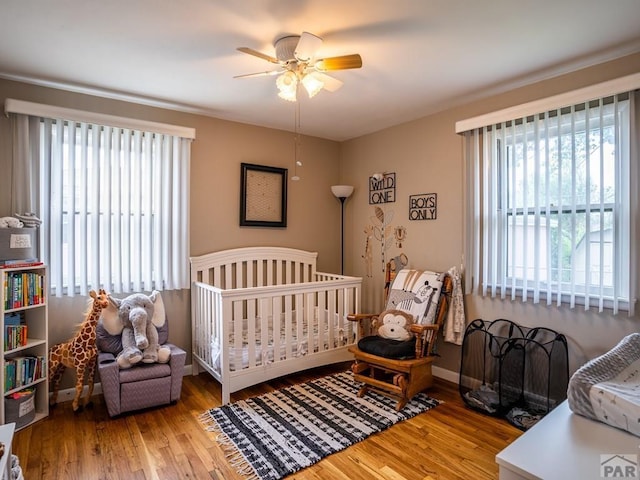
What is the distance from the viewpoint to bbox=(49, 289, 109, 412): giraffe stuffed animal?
260 centimetres

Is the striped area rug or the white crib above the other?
the white crib

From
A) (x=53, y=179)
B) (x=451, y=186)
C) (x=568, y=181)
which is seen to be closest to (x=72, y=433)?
(x=53, y=179)

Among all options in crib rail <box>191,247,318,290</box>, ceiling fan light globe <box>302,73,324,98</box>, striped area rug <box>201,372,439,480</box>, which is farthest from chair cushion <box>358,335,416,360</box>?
ceiling fan light globe <box>302,73,324,98</box>

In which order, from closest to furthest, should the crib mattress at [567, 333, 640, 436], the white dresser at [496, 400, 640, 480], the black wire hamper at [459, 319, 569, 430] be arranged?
the white dresser at [496, 400, 640, 480] < the crib mattress at [567, 333, 640, 436] < the black wire hamper at [459, 319, 569, 430]

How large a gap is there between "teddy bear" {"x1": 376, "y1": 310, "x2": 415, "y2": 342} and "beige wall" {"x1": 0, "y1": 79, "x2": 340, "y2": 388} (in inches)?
55.1

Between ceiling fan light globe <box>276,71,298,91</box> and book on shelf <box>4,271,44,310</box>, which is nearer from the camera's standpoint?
ceiling fan light globe <box>276,71,298,91</box>

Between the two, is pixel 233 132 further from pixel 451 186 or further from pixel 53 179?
pixel 451 186

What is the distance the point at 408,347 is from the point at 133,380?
6.68 feet

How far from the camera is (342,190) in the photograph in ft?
13.4

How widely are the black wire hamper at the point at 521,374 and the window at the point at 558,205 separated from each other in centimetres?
28

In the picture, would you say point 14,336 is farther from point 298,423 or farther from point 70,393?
point 298,423

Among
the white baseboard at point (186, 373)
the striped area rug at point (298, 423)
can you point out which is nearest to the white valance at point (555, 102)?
the white baseboard at point (186, 373)

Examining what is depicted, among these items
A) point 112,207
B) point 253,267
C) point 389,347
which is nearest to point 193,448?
point 389,347

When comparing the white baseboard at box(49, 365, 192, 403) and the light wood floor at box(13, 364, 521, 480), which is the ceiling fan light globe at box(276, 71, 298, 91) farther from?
the white baseboard at box(49, 365, 192, 403)
